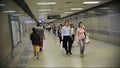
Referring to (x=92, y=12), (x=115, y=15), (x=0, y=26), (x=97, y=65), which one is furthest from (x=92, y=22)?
Answer: (x=0, y=26)

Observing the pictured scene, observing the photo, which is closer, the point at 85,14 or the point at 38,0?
the point at 38,0

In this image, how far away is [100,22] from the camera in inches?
573

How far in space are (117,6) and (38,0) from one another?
4.95 m

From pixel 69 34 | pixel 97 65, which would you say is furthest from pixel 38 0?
pixel 97 65

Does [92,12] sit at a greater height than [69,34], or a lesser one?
greater

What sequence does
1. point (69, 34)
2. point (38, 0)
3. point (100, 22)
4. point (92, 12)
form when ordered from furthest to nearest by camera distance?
point (92, 12) < point (100, 22) < point (38, 0) < point (69, 34)

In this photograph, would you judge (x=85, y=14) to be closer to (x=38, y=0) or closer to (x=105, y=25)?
(x=105, y=25)

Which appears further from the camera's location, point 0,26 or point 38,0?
point 38,0

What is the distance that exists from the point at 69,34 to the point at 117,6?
193 inches

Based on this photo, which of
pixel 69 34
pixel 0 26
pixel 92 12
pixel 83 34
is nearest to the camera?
pixel 0 26

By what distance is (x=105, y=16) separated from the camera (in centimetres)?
1338

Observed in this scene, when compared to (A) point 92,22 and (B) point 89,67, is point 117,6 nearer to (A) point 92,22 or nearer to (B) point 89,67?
(A) point 92,22

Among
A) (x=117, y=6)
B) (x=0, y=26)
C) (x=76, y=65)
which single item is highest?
(x=117, y=6)

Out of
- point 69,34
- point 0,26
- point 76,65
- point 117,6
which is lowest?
point 76,65
